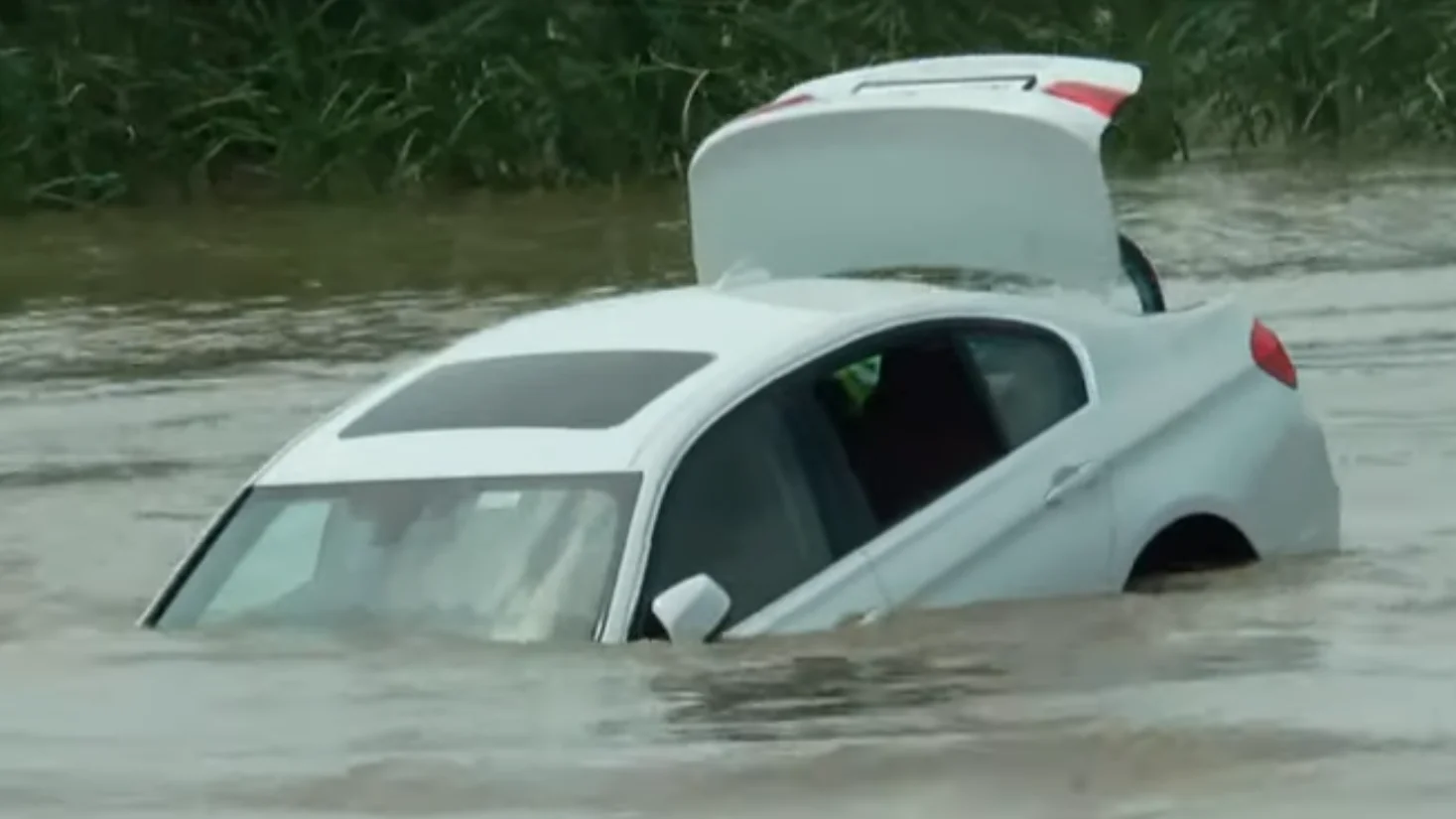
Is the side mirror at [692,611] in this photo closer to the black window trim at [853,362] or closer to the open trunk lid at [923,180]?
the black window trim at [853,362]

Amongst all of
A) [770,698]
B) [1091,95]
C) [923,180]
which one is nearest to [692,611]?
[770,698]

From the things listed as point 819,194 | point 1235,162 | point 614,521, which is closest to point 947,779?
point 614,521

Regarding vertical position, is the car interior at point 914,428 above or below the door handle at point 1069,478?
above

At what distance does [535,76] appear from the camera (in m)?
26.3

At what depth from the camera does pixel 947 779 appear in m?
7.36

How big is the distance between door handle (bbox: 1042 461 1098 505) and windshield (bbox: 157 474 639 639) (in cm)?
118

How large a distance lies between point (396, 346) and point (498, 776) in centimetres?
1013

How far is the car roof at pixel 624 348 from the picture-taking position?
8.89 m

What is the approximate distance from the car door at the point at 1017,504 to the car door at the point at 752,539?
0.46ft

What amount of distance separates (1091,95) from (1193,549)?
1738 mm

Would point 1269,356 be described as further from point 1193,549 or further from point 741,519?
point 741,519

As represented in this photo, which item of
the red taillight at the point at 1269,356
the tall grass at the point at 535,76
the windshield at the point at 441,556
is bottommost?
the tall grass at the point at 535,76

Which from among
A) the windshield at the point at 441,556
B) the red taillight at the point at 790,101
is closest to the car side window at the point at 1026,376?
the windshield at the point at 441,556

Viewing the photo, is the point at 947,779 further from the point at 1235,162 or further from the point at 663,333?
the point at 1235,162
